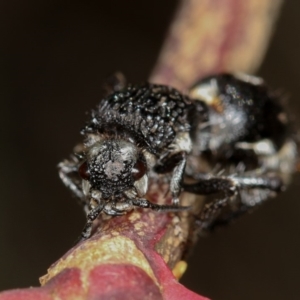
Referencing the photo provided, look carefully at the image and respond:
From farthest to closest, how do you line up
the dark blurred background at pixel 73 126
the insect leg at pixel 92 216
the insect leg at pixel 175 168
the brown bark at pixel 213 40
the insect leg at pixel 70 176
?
the dark blurred background at pixel 73 126 < the brown bark at pixel 213 40 < the insect leg at pixel 70 176 < the insect leg at pixel 175 168 < the insect leg at pixel 92 216

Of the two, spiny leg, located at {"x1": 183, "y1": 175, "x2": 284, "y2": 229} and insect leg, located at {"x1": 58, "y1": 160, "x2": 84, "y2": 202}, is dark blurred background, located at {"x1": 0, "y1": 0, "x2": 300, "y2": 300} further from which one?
insect leg, located at {"x1": 58, "y1": 160, "x2": 84, "y2": 202}

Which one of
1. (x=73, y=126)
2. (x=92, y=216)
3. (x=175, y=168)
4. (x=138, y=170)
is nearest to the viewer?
(x=92, y=216)

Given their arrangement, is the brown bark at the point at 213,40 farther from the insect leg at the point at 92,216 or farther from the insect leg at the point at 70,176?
the insect leg at the point at 92,216

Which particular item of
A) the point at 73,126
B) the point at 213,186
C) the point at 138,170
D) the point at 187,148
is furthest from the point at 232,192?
the point at 73,126

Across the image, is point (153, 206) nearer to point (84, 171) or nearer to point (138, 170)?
point (138, 170)

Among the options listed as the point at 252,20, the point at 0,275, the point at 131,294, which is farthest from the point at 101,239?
the point at 0,275

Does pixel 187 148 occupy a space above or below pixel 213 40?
below

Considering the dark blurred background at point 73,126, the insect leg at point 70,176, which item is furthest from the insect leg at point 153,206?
the dark blurred background at point 73,126
